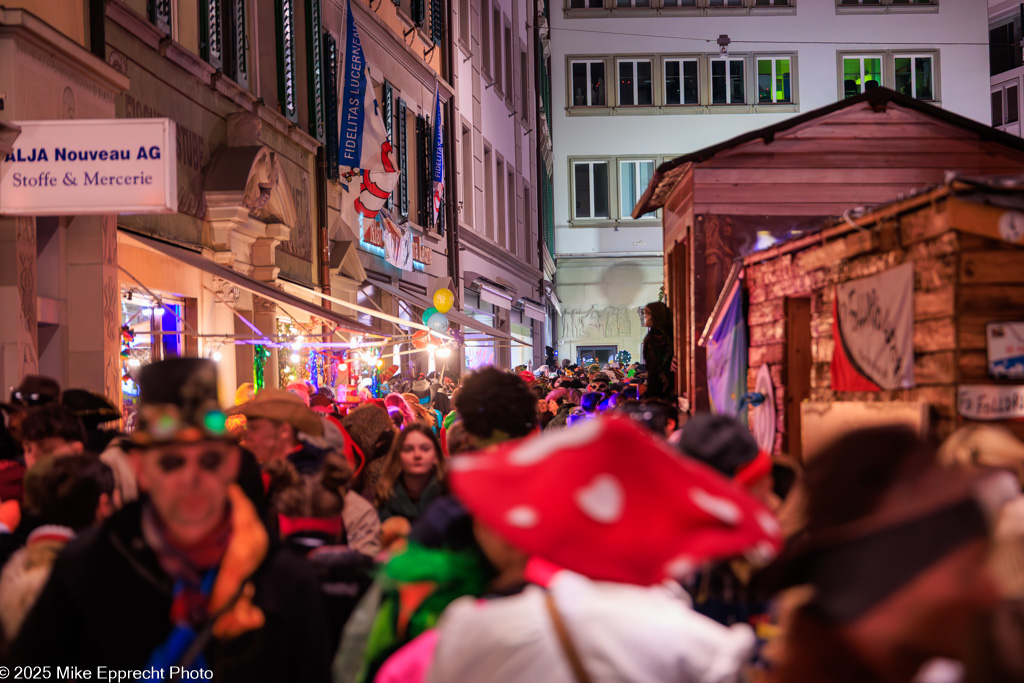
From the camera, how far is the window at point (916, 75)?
4300 centimetres

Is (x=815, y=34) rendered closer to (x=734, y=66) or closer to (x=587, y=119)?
(x=734, y=66)

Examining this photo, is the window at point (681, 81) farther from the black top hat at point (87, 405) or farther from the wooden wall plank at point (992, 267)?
the black top hat at point (87, 405)

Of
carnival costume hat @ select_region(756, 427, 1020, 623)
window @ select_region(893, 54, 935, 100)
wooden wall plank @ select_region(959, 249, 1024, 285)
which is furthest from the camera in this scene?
window @ select_region(893, 54, 935, 100)

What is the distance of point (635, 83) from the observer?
43625 mm

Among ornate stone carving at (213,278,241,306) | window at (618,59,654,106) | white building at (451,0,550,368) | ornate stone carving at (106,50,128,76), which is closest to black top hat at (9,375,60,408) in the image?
ornate stone carving at (106,50,128,76)

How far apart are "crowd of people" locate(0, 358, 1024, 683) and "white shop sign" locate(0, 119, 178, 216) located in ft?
13.7

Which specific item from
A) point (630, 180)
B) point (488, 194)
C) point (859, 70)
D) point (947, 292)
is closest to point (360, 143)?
point (488, 194)

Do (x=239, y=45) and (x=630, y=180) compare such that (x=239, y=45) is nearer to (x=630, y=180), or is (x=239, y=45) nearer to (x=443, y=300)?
(x=443, y=300)

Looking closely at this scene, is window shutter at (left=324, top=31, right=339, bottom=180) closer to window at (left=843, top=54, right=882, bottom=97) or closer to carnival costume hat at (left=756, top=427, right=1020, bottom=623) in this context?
carnival costume hat at (left=756, top=427, right=1020, bottom=623)

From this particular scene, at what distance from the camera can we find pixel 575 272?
45.1m

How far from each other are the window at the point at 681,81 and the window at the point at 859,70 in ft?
20.3

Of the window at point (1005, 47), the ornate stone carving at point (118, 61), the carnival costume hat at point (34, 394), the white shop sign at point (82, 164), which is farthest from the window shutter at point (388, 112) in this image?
the window at point (1005, 47)

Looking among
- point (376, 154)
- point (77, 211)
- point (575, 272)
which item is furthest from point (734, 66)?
point (77, 211)

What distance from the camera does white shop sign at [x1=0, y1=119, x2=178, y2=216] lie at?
333 inches
